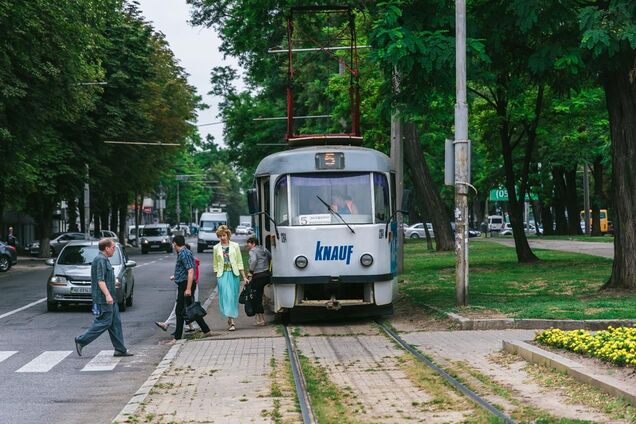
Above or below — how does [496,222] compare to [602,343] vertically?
above

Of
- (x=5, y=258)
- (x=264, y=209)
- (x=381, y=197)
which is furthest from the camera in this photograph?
(x=5, y=258)

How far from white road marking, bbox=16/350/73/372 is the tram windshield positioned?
4607 millimetres

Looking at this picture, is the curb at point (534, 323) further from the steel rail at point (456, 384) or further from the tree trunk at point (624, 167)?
the tree trunk at point (624, 167)

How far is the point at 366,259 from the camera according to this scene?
721 inches

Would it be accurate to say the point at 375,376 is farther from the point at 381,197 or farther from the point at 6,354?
the point at 381,197

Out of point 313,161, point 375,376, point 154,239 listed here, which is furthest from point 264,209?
point 154,239

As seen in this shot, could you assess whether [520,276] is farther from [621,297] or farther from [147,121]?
[147,121]

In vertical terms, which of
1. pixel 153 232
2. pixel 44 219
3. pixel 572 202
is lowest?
pixel 153 232

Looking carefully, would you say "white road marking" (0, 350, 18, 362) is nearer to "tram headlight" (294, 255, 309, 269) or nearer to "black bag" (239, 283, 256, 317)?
"black bag" (239, 283, 256, 317)

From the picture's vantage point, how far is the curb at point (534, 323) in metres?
15.7

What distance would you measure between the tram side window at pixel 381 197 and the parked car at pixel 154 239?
2195 inches

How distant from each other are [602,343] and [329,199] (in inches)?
300

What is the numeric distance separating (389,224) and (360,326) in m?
1.85

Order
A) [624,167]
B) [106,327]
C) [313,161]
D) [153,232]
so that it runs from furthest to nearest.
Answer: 1. [153,232]
2. [624,167]
3. [313,161]
4. [106,327]
